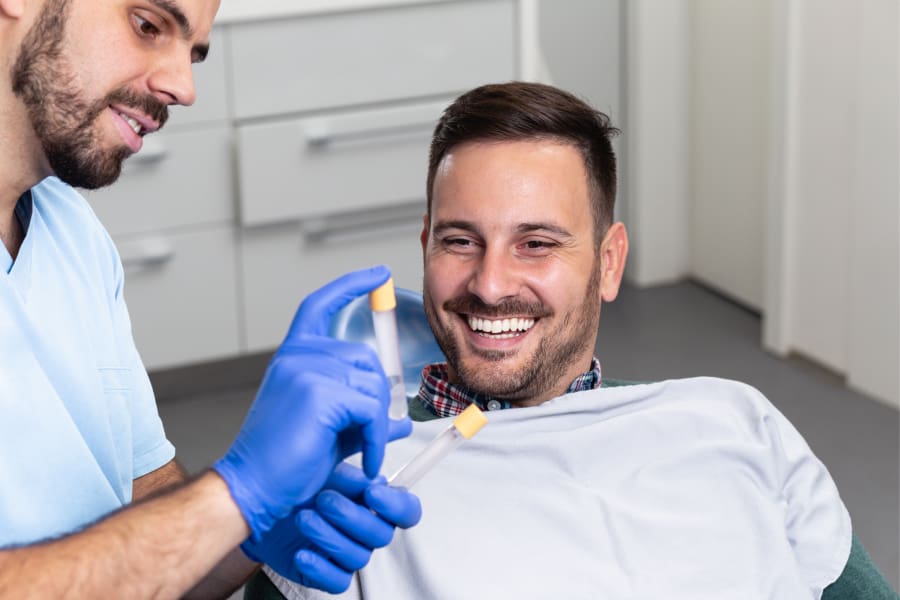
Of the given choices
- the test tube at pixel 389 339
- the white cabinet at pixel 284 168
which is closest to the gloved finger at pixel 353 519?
the test tube at pixel 389 339

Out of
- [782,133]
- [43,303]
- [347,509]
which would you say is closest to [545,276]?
[347,509]

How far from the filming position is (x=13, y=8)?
1.40 meters

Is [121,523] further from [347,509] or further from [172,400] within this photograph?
[172,400]

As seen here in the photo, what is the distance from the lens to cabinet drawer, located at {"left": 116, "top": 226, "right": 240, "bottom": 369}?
10.2 ft

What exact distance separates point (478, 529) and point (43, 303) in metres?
0.52

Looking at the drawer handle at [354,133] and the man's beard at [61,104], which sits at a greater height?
the man's beard at [61,104]

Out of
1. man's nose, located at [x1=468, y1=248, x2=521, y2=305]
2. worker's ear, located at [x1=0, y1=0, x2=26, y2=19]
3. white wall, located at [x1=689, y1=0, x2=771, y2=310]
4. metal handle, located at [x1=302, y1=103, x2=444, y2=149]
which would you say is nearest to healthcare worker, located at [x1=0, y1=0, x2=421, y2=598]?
worker's ear, located at [x1=0, y1=0, x2=26, y2=19]

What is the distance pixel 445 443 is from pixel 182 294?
198cm

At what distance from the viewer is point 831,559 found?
1.56 m

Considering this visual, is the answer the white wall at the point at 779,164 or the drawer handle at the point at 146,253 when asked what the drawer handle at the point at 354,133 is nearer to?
the drawer handle at the point at 146,253

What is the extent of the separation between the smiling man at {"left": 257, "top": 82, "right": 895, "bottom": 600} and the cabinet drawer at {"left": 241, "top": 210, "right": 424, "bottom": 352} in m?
1.59

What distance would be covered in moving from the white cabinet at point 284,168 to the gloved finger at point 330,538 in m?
1.84

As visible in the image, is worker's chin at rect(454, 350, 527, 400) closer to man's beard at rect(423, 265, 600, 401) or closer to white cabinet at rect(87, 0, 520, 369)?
man's beard at rect(423, 265, 600, 401)

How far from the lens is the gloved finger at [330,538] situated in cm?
129
